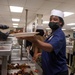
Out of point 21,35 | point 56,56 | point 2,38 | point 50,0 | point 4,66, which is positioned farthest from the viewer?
point 50,0

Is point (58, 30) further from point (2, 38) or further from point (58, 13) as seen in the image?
point (2, 38)

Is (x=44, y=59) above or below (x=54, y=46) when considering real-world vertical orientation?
below

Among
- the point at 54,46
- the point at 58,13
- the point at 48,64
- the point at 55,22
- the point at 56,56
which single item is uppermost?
the point at 58,13

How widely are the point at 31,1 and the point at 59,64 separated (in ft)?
11.1

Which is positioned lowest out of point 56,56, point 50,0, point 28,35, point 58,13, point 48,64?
point 48,64

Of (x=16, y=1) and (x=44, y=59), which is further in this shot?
(x=16, y=1)

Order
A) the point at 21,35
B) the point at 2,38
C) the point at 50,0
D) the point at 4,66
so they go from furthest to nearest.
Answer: the point at 50,0, the point at 2,38, the point at 4,66, the point at 21,35

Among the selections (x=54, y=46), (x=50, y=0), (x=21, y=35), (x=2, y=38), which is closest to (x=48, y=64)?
(x=54, y=46)

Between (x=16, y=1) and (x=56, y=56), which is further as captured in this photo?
(x=16, y=1)

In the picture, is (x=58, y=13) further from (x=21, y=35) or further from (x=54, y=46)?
(x=21, y=35)

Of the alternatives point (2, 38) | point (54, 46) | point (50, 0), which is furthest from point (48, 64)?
point (50, 0)

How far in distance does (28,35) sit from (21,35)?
56 millimetres

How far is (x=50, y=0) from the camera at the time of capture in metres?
4.20

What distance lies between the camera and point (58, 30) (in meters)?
1.42
